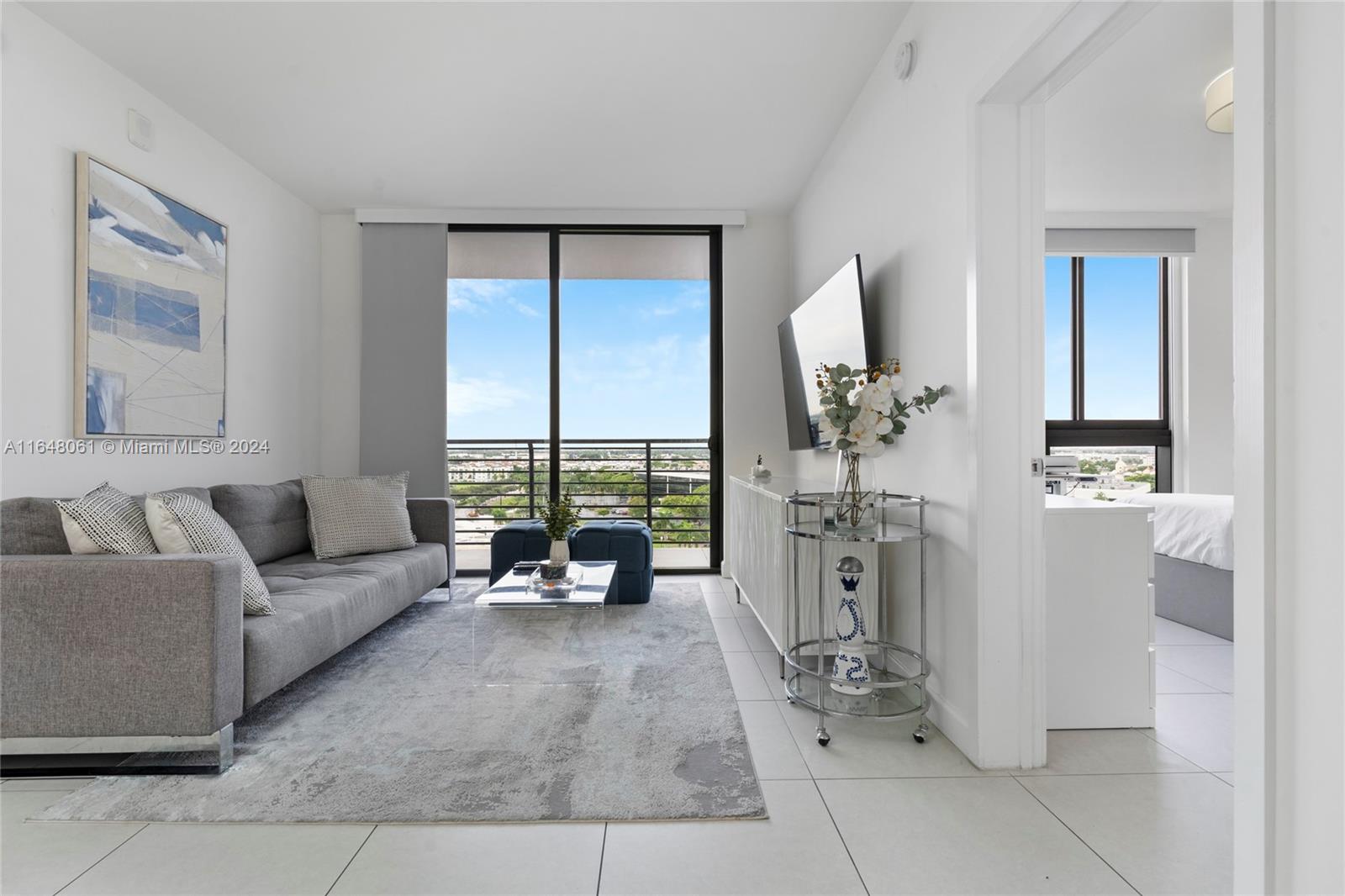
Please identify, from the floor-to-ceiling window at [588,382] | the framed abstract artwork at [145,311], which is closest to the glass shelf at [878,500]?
the floor-to-ceiling window at [588,382]

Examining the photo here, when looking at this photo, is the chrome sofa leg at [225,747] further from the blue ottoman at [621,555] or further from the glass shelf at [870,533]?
the blue ottoman at [621,555]

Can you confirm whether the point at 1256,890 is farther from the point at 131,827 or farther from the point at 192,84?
the point at 192,84

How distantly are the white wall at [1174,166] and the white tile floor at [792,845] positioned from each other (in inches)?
86.8

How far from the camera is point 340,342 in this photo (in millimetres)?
4770

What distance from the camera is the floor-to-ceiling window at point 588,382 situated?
4.98 m

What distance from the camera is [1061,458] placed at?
3.93 meters

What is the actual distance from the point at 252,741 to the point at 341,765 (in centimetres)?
43

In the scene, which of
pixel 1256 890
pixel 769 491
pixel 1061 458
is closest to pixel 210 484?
A: pixel 769 491

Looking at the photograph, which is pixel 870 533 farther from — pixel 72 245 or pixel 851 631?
pixel 72 245

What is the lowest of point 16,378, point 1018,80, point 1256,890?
point 1256,890

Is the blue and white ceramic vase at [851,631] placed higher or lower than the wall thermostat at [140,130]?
lower

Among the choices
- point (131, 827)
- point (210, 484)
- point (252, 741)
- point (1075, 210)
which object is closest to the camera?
point (131, 827)

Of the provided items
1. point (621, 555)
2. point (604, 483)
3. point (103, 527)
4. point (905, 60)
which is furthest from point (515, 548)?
point (905, 60)

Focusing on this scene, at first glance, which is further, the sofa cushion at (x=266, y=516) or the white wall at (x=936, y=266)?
the sofa cushion at (x=266, y=516)
